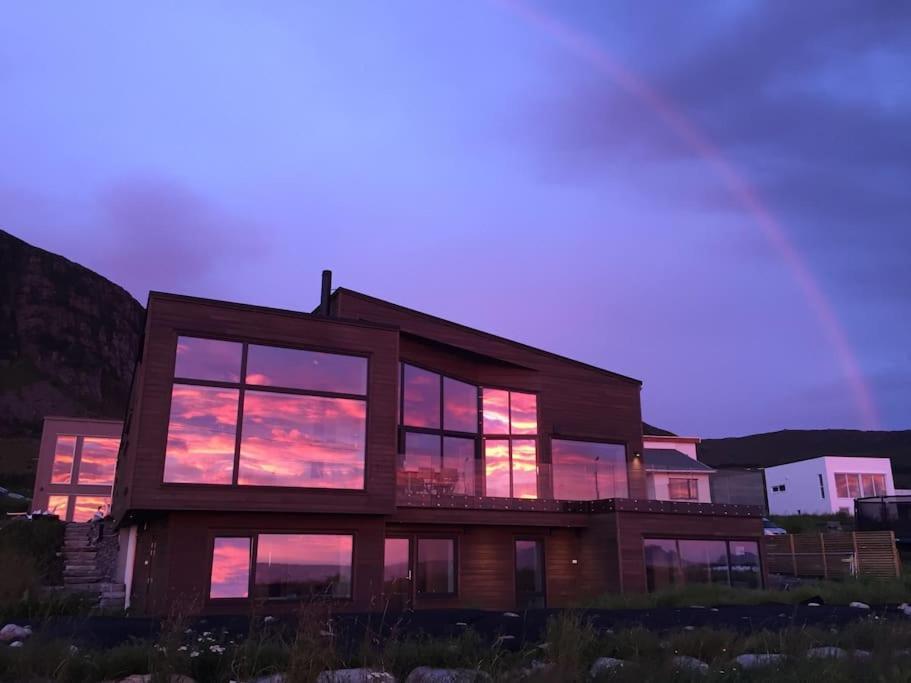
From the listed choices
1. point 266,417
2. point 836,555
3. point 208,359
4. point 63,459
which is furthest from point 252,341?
point 836,555

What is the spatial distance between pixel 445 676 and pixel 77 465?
2371cm

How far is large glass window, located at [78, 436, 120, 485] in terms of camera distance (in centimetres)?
2611

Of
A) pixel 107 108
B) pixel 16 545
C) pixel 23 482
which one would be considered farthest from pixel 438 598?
pixel 107 108

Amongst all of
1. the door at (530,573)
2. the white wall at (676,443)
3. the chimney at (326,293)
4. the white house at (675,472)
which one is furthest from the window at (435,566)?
the white wall at (676,443)

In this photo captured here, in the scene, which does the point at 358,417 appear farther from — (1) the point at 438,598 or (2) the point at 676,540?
(2) the point at 676,540

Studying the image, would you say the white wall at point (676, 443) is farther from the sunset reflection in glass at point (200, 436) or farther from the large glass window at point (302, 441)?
the sunset reflection in glass at point (200, 436)

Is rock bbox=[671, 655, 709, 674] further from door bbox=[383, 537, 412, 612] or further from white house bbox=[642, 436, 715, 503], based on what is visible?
white house bbox=[642, 436, 715, 503]

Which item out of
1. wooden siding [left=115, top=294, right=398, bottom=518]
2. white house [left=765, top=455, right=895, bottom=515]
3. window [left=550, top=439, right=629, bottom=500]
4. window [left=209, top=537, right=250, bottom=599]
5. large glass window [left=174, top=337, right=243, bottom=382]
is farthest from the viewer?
white house [left=765, top=455, right=895, bottom=515]

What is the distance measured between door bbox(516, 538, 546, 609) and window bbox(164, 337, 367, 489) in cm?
524

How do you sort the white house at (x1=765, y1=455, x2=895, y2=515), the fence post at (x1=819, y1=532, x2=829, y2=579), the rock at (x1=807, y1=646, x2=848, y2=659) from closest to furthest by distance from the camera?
the rock at (x1=807, y1=646, x2=848, y2=659) < the fence post at (x1=819, y1=532, x2=829, y2=579) < the white house at (x1=765, y1=455, x2=895, y2=515)

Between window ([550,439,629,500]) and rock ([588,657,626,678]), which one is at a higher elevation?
window ([550,439,629,500])

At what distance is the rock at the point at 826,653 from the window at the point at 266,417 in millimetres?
9301

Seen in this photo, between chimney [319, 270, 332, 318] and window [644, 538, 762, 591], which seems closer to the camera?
window [644, 538, 762, 591]

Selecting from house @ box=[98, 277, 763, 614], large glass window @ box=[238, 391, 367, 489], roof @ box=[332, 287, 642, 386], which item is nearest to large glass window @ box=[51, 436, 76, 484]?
house @ box=[98, 277, 763, 614]
